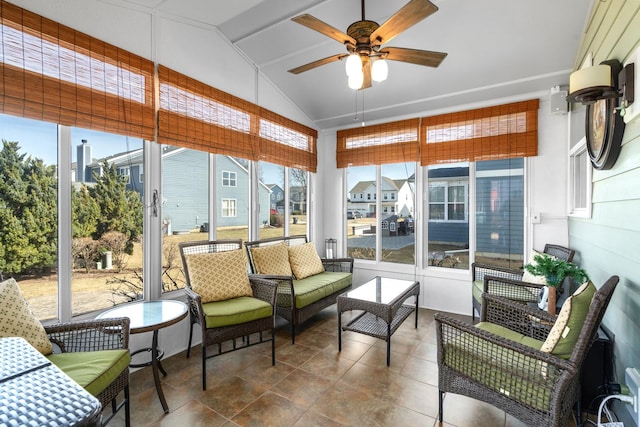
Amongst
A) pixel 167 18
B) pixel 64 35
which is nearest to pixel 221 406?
pixel 64 35

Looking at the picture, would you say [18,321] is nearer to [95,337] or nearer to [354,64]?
[95,337]

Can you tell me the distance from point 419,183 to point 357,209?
106cm

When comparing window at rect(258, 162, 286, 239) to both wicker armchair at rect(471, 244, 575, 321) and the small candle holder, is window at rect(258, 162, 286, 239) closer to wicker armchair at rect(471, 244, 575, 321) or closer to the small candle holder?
the small candle holder

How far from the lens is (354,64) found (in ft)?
6.71

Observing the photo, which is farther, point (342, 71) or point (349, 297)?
point (342, 71)

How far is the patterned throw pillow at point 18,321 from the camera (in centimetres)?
153

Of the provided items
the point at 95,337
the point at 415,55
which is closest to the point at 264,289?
the point at 95,337

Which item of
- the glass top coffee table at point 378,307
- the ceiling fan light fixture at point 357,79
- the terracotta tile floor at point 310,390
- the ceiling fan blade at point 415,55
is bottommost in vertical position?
the terracotta tile floor at point 310,390

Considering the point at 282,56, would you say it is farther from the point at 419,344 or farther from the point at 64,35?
the point at 419,344

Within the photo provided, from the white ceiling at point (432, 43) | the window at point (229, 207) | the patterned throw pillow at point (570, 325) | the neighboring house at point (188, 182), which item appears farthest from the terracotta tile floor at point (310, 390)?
the white ceiling at point (432, 43)

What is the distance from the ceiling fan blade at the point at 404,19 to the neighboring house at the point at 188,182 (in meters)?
2.06

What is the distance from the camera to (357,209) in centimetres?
479

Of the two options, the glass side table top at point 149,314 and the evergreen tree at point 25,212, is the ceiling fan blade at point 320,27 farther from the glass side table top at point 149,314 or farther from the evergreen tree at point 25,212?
the glass side table top at point 149,314

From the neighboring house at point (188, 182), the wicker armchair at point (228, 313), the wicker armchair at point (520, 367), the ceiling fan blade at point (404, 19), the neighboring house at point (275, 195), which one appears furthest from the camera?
the neighboring house at point (275, 195)
